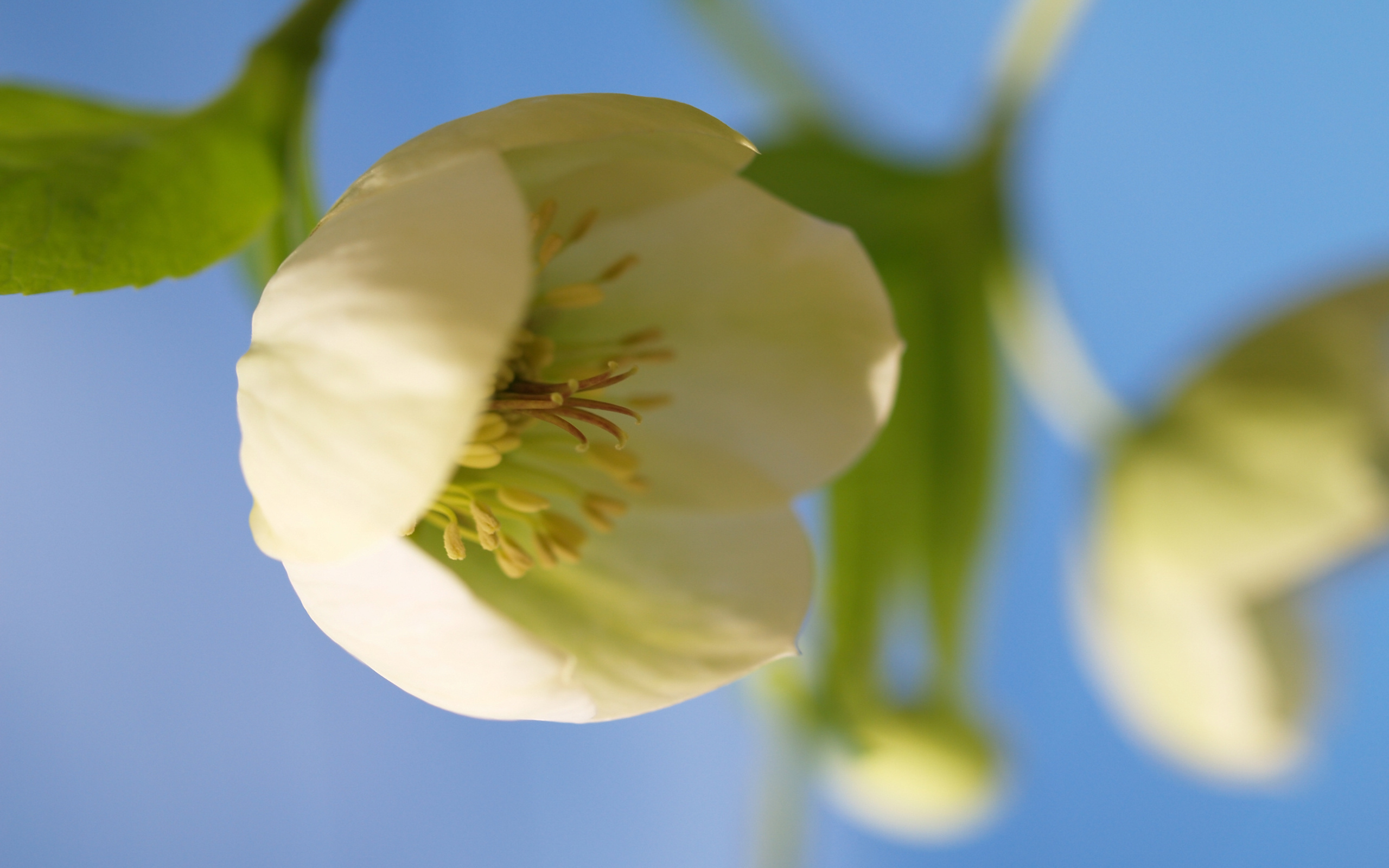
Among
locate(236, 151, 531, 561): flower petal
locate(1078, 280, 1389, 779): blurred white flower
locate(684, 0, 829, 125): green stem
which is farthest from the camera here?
locate(684, 0, 829, 125): green stem

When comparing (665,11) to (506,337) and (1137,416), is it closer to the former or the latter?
(1137,416)

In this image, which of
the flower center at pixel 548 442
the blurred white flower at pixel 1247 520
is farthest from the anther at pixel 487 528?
the blurred white flower at pixel 1247 520

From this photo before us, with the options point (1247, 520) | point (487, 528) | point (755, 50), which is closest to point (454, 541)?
point (487, 528)

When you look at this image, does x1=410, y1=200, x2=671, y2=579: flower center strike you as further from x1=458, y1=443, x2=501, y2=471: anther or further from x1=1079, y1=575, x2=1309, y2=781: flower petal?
x1=1079, y1=575, x2=1309, y2=781: flower petal

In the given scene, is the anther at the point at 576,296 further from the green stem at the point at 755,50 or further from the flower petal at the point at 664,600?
the green stem at the point at 755,50

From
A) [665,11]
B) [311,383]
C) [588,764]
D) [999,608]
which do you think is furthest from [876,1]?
[311,383]

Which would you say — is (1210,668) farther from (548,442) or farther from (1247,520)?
(548,442)

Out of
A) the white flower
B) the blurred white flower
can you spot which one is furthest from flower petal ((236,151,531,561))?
the blurred white flower
